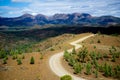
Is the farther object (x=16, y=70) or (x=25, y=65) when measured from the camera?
(x=25, y=65)

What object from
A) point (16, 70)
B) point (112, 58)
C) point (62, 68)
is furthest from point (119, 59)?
point (16, 70)

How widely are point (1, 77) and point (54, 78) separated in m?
6.74

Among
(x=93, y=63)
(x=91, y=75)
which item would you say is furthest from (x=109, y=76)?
(x=93, y=63)

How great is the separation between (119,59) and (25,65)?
19768 mm

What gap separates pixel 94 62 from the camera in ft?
111

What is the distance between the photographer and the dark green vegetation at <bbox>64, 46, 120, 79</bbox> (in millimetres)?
27778

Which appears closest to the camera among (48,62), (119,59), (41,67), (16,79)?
(16,79)

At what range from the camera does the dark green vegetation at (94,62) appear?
91.1ft

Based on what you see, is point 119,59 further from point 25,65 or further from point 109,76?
point 25,65

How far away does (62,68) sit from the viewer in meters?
28.5

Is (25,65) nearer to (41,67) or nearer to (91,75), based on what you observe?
(41,67)

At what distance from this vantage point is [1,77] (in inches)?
909

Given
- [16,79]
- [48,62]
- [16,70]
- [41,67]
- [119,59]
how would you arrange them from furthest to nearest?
[119,59]
[48,62]
[41,67]
[16,70]
[16,79]

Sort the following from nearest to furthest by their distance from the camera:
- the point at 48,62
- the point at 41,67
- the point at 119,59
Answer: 1. the point at 41,67
2. the point at 48,62
3. the point at 119,59
